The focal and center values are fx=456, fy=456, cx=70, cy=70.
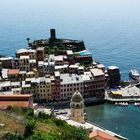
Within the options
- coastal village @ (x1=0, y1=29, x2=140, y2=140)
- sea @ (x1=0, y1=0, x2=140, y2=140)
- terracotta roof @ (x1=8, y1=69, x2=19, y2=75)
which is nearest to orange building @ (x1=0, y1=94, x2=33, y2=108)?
coastal village @ (x1=0, y1=29, x2=140, y2=140)

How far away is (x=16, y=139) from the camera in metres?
30.8

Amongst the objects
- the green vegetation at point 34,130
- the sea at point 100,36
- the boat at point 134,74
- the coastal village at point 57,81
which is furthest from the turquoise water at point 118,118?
the green vegetation at point 34,130

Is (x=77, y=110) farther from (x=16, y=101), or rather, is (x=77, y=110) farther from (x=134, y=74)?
(x=134, y=74)

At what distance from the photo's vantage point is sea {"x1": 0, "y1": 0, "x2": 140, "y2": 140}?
201ft

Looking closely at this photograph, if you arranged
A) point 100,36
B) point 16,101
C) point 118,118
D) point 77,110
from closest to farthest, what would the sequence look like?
point 16,101 < point 77,110 < point 118,118 < point 100,36

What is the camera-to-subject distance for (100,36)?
122562mm

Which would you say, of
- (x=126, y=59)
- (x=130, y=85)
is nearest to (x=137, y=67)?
(x=126, y=59)

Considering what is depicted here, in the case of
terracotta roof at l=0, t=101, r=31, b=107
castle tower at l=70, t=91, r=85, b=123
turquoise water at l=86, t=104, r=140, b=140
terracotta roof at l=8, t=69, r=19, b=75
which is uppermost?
terracotta roof at l=8, t=69, r=19, b=75

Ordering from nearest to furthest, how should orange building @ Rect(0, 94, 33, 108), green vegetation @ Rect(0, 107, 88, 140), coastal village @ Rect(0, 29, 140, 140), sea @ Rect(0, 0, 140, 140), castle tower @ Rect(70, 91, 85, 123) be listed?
1. green vegetation @ Rect(0, 107, 88, 140)
2. orange building @ Rect(0, 94, 33, 108)
3. castle tower @ Rect(70, 91, 85, 123)
4. sea @ Rect(0, 0, 140, 140)
5. coastal village @ Rect(0, 29, 140, 140)

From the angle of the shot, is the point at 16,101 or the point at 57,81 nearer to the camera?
the point at 16,101

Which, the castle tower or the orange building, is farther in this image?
the castle tower

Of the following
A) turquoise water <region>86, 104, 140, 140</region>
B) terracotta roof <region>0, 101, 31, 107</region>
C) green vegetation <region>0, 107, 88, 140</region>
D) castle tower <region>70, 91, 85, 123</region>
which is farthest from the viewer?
turquoise water <region>86, 104, 140, 140</region>

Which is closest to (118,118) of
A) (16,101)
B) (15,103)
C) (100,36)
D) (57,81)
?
(57,81)

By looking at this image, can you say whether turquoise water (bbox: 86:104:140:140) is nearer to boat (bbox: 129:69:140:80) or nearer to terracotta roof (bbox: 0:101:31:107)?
terracotta roof (bbox: 0:101:31:107)
